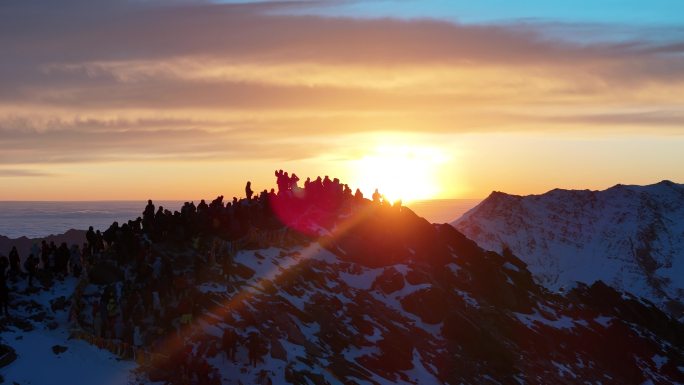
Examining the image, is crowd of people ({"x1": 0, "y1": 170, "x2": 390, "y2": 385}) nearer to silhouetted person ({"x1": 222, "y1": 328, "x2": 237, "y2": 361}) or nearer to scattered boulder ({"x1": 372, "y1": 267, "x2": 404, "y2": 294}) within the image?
silhouetted person ({"x1": 222, "y1": 328, "x2": 237, "y2": 361})

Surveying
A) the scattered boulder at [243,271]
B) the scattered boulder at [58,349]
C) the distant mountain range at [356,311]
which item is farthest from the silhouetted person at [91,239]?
the scattered boulder at [58,349]

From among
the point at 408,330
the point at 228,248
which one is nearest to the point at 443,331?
the point at 408,330

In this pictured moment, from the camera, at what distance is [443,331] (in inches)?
2569

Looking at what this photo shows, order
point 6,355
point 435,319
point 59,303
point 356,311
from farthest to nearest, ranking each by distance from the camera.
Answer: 1. point 435,319
2. point 356,311
3. point 59,303
4. point 6,355

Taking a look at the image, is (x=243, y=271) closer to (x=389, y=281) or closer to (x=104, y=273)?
(x=104, y=273)

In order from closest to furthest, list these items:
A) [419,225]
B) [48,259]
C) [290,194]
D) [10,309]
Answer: [10,309] → [48,259] → [290,194] → [419,225]

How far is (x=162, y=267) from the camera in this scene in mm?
47875

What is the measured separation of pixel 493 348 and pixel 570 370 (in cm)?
1131

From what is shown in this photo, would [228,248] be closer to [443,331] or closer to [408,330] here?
[408,330]

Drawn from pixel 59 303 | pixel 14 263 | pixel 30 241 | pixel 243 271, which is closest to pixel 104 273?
pixel 59 303

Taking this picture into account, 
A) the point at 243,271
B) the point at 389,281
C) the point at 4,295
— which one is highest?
the point at 243,271

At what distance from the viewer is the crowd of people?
4366 cm

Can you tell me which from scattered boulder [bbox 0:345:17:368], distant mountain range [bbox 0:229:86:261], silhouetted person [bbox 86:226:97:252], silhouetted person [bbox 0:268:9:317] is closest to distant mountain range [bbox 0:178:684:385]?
scattered boulder [bbox 0:345:17:368]

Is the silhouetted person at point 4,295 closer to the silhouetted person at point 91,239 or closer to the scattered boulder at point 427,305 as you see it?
the silhouetted person at point 91,239
